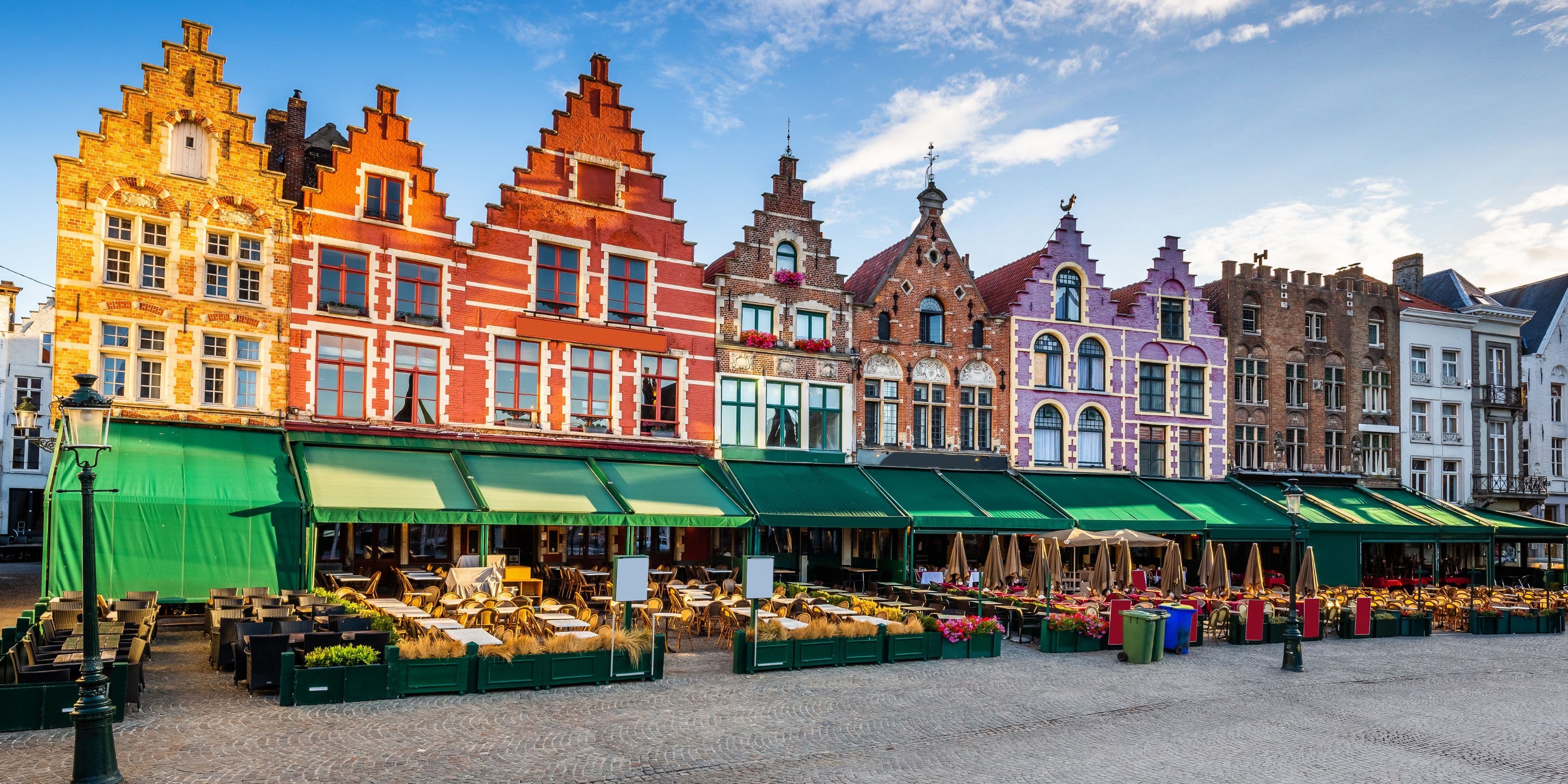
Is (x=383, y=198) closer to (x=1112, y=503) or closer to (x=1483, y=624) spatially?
(x=1112, y=503)

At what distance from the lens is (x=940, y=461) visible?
29.4 meters

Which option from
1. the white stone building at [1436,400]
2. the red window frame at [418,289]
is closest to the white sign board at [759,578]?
the red window frame at [418,289]

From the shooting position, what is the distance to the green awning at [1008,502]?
26.6 meters

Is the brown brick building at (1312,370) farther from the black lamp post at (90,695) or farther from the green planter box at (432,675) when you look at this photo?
the black lamp post at (90,695)

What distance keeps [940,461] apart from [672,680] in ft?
52.7

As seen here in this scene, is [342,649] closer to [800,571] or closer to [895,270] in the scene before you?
[800,571]

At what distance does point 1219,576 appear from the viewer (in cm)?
2573

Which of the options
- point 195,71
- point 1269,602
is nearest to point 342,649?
point 195,71

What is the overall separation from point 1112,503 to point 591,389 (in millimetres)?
14985

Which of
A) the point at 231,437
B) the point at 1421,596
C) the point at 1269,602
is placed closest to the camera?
the point at 231,437

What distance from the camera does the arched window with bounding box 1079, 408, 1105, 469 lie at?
31812mm

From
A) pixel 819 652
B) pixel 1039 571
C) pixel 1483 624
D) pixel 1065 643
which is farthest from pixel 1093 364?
pixel 819 652

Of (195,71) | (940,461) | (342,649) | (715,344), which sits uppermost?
(195,71)

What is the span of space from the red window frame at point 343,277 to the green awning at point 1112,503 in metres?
18.5
